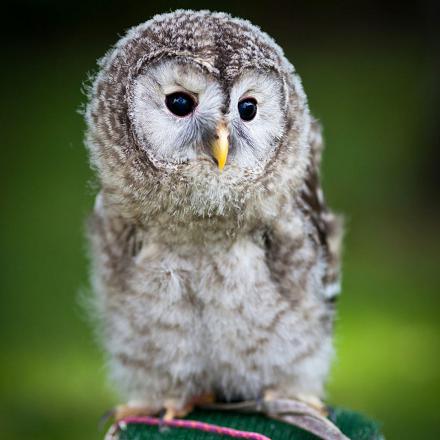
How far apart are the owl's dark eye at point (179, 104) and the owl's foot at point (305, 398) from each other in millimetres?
839

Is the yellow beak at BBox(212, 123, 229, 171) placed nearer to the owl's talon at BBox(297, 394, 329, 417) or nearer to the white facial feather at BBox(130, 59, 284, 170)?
the white facial feather at BBox(130, 59, 284, 170)

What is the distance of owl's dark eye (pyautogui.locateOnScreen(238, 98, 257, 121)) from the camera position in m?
1.84

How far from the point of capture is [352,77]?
5.90m

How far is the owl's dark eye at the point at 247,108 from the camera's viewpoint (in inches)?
72.4

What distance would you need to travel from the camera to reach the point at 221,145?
1778 millimetres

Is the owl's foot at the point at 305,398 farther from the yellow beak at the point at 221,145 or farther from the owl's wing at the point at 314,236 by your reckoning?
the yellow beak at the point at 221,145

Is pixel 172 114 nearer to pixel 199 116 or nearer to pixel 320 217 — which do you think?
pixel 199 116

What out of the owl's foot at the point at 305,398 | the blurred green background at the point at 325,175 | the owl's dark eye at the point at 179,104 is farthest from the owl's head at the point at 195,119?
the blurred green background at the point at 325,175

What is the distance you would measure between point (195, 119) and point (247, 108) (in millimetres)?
129

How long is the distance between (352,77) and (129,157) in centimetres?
423

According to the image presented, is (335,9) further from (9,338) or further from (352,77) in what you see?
(9,338)

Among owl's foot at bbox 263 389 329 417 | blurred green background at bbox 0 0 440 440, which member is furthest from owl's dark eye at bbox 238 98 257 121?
blurred green background at bbox 0 0 440 440

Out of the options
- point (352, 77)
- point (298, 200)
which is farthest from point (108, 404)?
point (352, 77)

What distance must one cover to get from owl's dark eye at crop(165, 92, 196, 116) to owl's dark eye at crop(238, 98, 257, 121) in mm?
111
